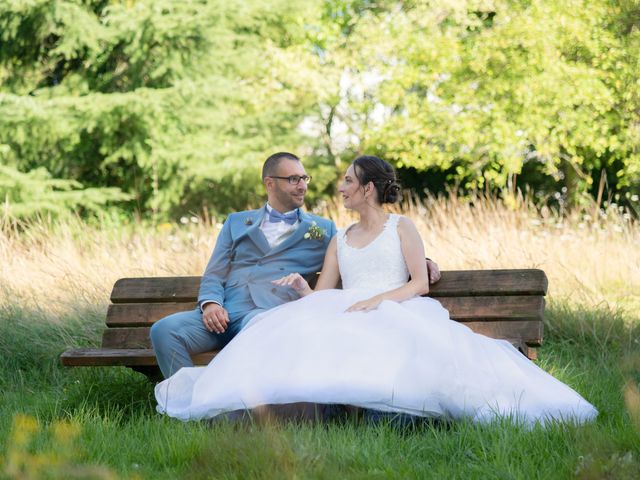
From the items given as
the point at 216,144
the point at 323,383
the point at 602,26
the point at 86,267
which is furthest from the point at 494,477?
the point at 216,144

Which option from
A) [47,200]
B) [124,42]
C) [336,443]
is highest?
[124,42]

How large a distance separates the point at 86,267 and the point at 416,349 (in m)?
4.54

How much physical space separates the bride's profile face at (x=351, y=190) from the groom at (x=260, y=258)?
0.30 metres

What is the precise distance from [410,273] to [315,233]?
62 centimetres

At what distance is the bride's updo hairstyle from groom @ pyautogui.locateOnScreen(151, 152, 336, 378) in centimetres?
35

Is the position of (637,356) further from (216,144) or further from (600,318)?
(216,144)

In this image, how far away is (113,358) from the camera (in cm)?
480

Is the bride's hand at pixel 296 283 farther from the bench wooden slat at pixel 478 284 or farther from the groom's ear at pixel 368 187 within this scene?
the bench wooden slat at pixel 478 284

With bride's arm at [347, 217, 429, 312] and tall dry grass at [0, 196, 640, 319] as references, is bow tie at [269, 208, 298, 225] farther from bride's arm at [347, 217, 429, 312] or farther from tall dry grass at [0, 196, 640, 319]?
tall dry grass at [0, 196, 640, 319]

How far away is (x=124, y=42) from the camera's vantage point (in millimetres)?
15102

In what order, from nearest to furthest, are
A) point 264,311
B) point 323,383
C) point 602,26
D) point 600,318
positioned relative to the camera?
point 323,383 → point 264,311 → point 600,318 → point 602,26

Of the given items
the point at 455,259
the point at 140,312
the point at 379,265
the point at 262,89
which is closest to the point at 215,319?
the point at 140,312

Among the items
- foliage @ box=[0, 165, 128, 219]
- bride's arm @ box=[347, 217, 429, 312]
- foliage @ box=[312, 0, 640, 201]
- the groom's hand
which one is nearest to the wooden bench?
the groom's hand

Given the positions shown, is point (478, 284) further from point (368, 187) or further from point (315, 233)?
point (315, 233)
